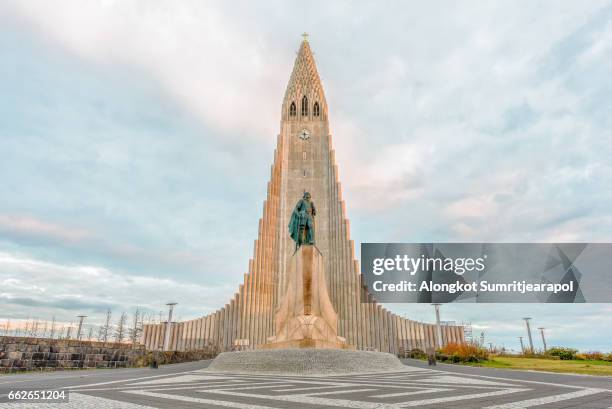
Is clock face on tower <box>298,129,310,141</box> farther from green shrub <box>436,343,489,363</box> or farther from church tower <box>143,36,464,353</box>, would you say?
green shrub <box>436,343,489,363</box>

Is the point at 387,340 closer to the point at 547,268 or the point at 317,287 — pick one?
the point at 547,268

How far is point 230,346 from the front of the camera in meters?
28.7

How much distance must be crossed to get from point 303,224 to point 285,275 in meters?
17.0

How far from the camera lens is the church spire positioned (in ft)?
120

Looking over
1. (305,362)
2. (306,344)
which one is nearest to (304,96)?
(306,344)

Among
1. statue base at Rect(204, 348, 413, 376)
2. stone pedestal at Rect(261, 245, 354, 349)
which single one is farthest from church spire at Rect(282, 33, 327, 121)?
statue base at Rect(204, 348, 413, 376)

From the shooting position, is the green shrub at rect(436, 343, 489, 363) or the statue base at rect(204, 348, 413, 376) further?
the green shrub at rect(436, 343, 489, 363)

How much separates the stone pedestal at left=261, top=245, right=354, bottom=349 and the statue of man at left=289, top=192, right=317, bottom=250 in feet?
1.63

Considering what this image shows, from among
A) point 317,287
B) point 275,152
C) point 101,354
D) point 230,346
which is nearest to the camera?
point 101,354

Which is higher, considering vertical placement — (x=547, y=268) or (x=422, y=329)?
(x=547, y=268)

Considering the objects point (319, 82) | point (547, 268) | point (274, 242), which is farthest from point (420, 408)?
point (319, 82)

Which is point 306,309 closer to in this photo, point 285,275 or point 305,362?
point 305,362

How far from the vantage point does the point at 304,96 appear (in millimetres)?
37219

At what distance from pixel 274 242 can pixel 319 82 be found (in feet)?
55.2
